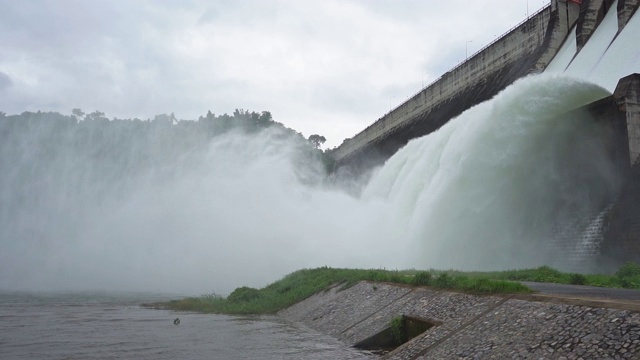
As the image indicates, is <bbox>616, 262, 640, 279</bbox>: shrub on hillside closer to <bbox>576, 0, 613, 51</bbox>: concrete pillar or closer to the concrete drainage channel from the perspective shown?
the concrete drainage channel

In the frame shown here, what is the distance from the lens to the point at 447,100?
39.7 m

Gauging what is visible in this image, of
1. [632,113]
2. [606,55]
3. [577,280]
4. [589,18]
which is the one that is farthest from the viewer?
[589,18]

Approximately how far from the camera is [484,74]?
118ft

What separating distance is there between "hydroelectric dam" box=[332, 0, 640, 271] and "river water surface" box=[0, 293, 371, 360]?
1004 centimetres

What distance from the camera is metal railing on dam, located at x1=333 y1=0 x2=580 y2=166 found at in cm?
3116

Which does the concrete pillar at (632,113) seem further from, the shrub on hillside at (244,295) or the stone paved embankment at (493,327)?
the shrub on hillside at (244,295)

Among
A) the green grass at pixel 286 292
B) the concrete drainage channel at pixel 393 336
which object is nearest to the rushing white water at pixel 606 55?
the green grass at pixel 286 292

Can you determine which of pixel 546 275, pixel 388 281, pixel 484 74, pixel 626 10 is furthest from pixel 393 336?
pixel 484 74

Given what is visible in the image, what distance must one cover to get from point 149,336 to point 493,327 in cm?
981

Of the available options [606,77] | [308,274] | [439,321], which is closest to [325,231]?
[308,274]

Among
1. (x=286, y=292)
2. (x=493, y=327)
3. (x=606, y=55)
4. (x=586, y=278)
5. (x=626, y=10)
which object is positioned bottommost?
(x=493, y=327)

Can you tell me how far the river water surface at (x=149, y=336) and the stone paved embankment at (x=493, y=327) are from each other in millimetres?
1380

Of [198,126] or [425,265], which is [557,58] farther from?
[198,126]

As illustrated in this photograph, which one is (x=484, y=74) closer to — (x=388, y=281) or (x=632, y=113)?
(x=632, y=113)
